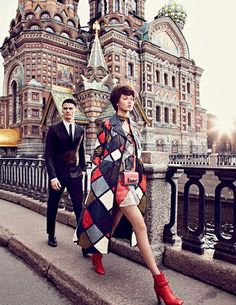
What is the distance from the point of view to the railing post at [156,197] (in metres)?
2.89

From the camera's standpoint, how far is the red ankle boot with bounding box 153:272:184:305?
197cm

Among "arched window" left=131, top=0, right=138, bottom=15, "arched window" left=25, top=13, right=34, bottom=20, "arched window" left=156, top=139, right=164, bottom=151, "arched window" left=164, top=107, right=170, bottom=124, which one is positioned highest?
"arched window" left=131, top=0, right=138, bottom=15

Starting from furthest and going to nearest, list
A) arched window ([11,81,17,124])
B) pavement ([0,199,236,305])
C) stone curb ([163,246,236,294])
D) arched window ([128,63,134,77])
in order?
arched window ([128,63,134,77])
arched window ([11,81,17,124])
stone curb ([163,246,236,294])
pavement ([0,199,236,305])

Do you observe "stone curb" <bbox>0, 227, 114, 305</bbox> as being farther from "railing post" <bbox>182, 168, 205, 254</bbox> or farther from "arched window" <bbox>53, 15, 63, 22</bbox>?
"arched window" <bbox>53, 15, 63, 22</bbox>

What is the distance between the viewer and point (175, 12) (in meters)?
35.3

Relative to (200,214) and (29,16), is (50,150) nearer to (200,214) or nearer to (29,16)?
(200,214)

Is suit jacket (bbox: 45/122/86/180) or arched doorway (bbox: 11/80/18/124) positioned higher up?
arched doorway (bbox: 11/80/18/124)

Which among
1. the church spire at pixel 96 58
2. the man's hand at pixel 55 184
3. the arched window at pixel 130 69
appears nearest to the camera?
the man's hand at pixel 55 184

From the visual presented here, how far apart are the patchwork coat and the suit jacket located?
84 cm

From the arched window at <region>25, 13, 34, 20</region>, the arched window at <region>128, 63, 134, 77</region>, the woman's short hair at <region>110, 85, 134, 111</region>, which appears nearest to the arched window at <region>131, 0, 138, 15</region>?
the arched window at <region>128, 63, 134, 77</region>

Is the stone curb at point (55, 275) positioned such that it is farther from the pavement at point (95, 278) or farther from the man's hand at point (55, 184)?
the man's hand at point (55, 184)

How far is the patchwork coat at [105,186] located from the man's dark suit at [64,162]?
85 centimetres

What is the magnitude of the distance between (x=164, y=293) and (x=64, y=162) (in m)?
1.88

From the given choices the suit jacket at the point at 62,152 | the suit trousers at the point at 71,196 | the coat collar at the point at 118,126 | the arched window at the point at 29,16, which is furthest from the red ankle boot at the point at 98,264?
the arched window at the point at 29,16
